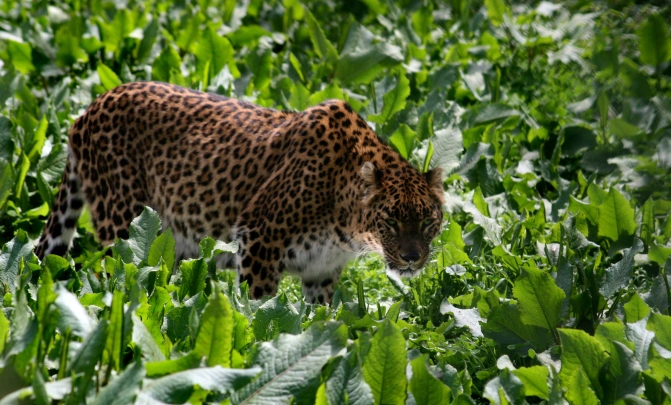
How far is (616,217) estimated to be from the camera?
6703mm

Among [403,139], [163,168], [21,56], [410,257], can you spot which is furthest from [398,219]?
[21,56]

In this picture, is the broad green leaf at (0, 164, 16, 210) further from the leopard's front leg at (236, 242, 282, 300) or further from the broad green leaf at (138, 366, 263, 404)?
the broad green leaf at (138, 366, 263, 404)

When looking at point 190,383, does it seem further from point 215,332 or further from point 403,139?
point 403,139

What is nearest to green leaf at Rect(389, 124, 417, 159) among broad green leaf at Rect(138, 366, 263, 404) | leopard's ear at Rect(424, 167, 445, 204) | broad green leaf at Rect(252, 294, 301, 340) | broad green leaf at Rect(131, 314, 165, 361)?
leopard's ear at Rect(424, 167, 445, 204)

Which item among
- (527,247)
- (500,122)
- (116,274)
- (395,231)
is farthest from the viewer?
(500,122)

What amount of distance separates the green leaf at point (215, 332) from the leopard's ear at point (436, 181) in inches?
120

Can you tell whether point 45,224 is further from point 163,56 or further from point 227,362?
point 227,362

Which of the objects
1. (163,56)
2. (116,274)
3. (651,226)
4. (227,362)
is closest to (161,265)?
(116,274)

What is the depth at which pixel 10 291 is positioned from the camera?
5.17 m

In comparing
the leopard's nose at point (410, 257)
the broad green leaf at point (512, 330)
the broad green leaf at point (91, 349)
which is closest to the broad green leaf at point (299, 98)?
the leopard's nose at point (410, 257)

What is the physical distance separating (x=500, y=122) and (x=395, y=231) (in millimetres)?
2810

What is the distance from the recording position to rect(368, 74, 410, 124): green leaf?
8492 millimetres

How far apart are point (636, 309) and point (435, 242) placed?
1.97 m

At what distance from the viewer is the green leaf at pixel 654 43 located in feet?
25.2
